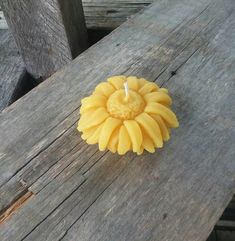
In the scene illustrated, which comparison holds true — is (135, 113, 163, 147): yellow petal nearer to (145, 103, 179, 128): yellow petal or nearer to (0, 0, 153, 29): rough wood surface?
(145, 103, 179, 128): yellow petal

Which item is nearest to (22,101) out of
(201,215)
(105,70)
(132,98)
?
(105,70)

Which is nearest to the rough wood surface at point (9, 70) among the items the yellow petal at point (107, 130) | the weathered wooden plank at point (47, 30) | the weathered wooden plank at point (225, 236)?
the weathered wooden plank at point (47, 30)

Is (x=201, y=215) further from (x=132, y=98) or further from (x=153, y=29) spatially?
(x=153, y=29)

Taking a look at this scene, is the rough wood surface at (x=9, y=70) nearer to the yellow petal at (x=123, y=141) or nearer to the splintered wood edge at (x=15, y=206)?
the splintered wood edge at (x=15, y=206)

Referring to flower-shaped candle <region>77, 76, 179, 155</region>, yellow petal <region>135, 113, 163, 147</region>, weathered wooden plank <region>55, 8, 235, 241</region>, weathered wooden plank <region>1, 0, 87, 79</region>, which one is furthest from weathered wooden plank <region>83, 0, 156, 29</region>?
yellow petal <region>135, 113, 163, 147</region>

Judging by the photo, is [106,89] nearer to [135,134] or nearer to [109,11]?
[135,134]

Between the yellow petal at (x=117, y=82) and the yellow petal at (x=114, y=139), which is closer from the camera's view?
the yellow petal at (x=114, y=139)
